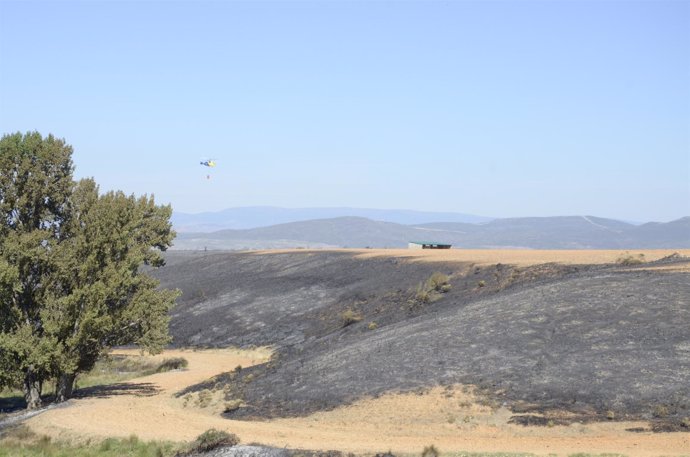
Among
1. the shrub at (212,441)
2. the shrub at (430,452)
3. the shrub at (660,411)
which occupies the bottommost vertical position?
the shrub at (212,441)

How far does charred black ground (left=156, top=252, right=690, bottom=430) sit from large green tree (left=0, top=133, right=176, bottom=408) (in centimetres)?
630

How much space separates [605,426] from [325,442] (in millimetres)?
9976

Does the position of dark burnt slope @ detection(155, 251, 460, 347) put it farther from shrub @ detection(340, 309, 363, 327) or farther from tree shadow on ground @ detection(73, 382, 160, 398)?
tree shadow on ground @ detection(73, 382, 160, 398)

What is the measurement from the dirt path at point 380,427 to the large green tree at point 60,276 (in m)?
2.78

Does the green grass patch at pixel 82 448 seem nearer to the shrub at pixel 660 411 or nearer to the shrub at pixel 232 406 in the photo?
the shrub at pixel 232 406

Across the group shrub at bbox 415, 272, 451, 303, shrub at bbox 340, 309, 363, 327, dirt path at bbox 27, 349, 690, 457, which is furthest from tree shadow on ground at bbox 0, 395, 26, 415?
shrub at bbox 415, 272, 451, 303

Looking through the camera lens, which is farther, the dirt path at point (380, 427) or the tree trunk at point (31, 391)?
the tree trunk at point (31, 391)

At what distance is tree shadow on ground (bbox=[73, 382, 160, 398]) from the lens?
4241 cm

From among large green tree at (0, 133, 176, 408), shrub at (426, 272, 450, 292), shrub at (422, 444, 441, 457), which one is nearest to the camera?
shrub at (422, 444, 441, 457)

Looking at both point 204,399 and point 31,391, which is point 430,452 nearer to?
point 204,399

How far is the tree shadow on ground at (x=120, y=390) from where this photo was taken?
42406 mm

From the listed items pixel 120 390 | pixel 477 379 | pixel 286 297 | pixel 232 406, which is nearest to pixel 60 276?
pixel 120 390

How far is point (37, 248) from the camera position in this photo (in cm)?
3903

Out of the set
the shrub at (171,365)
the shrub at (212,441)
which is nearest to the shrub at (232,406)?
the shrub at (212,441)
